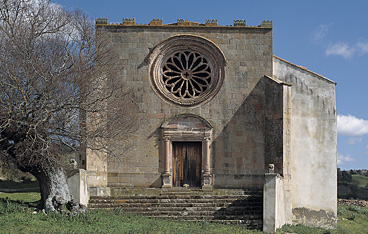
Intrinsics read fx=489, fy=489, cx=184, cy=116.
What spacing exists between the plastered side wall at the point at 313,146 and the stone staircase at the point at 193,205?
2549 mm

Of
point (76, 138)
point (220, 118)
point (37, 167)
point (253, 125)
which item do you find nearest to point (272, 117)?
point (253, 125)

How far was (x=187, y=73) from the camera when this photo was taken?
874 inches

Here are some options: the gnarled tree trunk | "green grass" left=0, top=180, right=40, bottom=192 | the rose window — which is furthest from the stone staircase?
"green grass" left=0, top=180, right=40, bottom=192

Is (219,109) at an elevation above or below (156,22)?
below

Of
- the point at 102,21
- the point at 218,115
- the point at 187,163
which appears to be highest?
the point at 102,21

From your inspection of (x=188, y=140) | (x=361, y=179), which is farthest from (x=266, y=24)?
(x=361, y=179)

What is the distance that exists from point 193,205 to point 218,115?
4534 mm

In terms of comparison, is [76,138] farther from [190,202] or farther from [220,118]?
[220,118]

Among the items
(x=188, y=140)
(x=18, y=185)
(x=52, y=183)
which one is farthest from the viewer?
(x=18, y=185)

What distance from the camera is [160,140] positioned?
71.1 ft

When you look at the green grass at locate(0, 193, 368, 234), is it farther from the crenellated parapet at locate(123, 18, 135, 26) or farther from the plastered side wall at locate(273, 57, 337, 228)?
the crenellated parapet at locate(123, 18, 135, 26)

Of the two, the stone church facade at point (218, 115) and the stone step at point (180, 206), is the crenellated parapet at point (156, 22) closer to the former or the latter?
the stone church facade at point (218, 115)

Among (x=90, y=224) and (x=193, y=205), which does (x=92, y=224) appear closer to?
(x=90, y=224)

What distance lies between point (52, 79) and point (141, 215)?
20.0 ft
